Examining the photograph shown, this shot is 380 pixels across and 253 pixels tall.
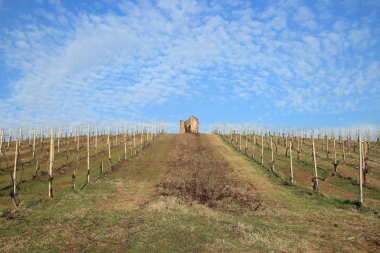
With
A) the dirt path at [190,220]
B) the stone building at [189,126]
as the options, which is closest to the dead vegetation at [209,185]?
the dirt path at [190,220]

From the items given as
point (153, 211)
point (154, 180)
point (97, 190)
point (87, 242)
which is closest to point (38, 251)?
point (87, 242)

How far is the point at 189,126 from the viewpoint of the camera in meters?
95.4

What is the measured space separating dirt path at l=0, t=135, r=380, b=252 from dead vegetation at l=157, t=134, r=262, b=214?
75mm

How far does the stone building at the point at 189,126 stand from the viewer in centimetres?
9488

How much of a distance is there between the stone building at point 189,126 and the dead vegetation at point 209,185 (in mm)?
44762

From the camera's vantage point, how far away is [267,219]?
21.4 metres

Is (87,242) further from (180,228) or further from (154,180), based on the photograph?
(154,180)

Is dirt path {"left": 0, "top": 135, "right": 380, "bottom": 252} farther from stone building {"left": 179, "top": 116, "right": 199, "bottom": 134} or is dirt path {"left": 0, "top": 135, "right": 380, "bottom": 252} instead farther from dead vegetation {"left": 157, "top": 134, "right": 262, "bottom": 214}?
stone building {"left": 179, "top": 116, "right": 199, "bottom": 134}

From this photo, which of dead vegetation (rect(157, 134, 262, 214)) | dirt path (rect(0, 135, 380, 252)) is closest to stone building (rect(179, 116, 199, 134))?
dead vegetation (rect(157, 134, 262, 214))

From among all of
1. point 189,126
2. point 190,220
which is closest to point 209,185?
point 190,220

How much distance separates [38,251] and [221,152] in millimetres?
43515

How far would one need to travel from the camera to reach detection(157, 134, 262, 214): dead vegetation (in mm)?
25823

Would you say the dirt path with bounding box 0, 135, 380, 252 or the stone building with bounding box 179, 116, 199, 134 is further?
the stone building with bounding box 179, 116, 199, 134

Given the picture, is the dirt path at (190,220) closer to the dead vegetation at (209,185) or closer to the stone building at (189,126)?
the dead vegetation at (209,185)
